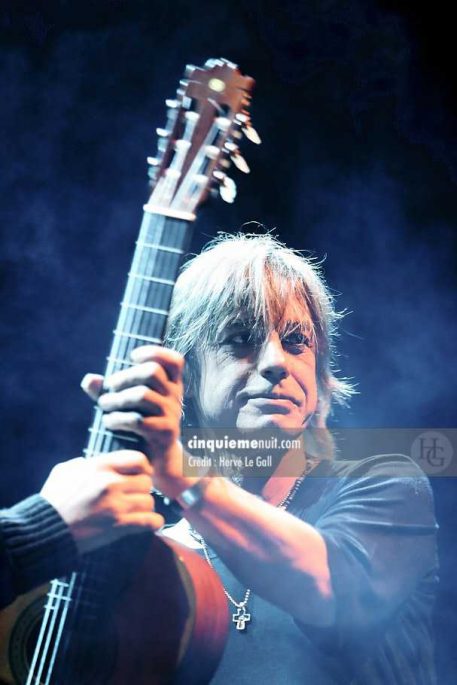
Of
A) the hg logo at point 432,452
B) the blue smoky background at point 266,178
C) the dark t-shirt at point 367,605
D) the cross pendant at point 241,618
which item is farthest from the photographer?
the blue smoky background at point 266,178

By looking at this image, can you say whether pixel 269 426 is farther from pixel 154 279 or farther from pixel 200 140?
pixel 200 140

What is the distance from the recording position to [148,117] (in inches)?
82.7

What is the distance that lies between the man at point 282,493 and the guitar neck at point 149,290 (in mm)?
64

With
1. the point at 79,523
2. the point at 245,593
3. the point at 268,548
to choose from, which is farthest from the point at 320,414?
the point at 79,523

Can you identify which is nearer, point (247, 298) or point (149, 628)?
point (149, 628)

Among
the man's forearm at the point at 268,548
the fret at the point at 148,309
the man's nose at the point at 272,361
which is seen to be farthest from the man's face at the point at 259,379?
the fret at the point at 148,309

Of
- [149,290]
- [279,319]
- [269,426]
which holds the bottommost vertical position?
[269,426]

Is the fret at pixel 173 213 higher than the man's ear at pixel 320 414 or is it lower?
higher

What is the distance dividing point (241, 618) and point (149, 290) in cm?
65

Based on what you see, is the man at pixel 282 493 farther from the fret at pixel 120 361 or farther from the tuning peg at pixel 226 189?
the tuning peg at pixel 226 189

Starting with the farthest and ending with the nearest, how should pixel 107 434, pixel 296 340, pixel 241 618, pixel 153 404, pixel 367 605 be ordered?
1. pixel 296 340
2. pixel 241 618
3. pixel 367 605
4. pixel 107 434
5. pixel 153 404

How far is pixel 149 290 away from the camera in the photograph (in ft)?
3.76

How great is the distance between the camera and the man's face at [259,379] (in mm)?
1500

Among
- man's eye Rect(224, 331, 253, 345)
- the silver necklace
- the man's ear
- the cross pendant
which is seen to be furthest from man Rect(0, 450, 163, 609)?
the man's ear
